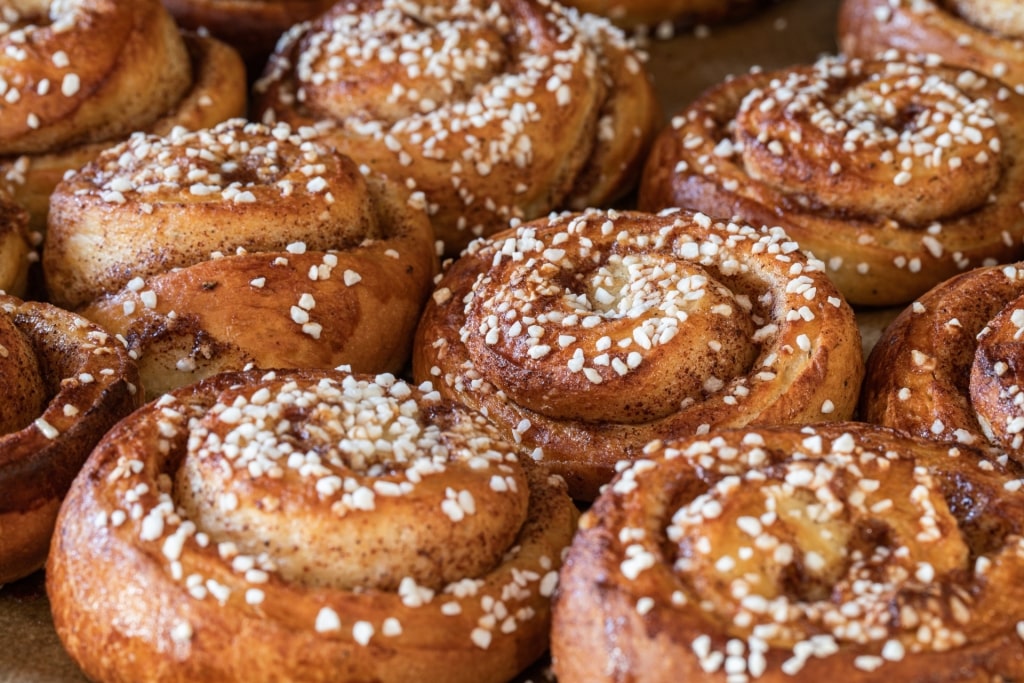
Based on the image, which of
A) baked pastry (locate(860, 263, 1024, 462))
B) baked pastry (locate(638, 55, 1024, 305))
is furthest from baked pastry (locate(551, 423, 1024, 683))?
baked pastry (locate(638, 55, 1024, 305))

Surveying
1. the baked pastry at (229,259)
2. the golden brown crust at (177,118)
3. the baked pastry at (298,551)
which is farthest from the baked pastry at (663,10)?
the baked pastry at (298,551)

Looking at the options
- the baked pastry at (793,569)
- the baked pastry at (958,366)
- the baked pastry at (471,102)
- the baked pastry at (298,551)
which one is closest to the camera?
the baked pastry at (793,569)

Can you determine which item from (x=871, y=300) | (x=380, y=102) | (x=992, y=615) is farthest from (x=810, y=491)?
(x=380, y=102)

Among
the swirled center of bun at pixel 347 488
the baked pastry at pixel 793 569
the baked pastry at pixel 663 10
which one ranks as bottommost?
the baked pastry at pixel 663 10

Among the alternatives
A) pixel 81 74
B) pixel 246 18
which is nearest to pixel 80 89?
pixel 81 74

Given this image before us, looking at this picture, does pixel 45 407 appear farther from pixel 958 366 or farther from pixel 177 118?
pixel 958 366

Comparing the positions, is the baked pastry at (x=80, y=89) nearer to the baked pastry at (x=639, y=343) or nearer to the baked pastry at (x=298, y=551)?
the baked pastry at (x=639, y=343)

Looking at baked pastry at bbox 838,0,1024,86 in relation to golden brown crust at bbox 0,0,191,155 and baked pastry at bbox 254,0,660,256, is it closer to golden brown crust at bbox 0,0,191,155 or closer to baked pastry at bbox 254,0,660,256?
baked pastry at bbox 254,0,660,256
